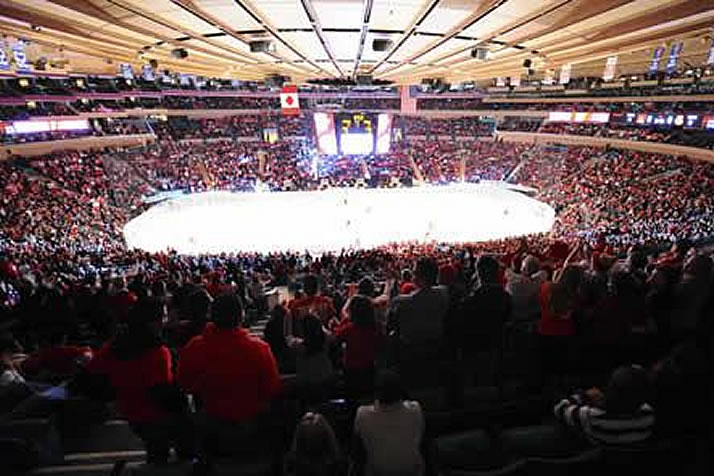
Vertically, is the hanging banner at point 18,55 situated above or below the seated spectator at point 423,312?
above

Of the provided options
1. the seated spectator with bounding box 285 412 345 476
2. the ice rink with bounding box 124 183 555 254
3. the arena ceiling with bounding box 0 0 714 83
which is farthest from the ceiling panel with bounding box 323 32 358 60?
the ice rink with bounding box 124 183 555 254

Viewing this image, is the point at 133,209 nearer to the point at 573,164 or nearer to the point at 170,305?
the point at 170,305

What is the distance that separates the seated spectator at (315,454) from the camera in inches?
83.1

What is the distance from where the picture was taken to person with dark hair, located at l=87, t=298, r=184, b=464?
301 centimetres

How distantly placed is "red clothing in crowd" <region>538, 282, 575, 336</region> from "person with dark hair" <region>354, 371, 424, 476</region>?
6.91 ft

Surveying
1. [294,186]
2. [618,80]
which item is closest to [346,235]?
[294,186]

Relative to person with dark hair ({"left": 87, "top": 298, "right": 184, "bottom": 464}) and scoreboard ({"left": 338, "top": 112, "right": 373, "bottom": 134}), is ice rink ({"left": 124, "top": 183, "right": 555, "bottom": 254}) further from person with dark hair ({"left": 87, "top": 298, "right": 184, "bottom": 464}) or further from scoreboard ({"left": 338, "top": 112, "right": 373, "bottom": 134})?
person with dark hair ({"left": 87, "top": 298, "right": 184, "bottom": 464})

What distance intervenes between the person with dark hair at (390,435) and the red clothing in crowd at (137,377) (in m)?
1.46

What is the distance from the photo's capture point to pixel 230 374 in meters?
2.72

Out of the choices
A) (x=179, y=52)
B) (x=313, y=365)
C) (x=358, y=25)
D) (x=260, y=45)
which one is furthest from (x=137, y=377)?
(x=179, y=52)

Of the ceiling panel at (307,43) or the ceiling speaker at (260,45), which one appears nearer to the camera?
the ceiling panel at (307,43)

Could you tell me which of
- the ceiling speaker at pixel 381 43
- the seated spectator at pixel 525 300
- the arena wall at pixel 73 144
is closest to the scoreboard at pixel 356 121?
the arena wall at pixel 73 144

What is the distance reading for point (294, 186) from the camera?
124 feet

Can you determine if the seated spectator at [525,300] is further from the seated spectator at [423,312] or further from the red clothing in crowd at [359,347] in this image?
the red clothing in crowd at [359,347]
